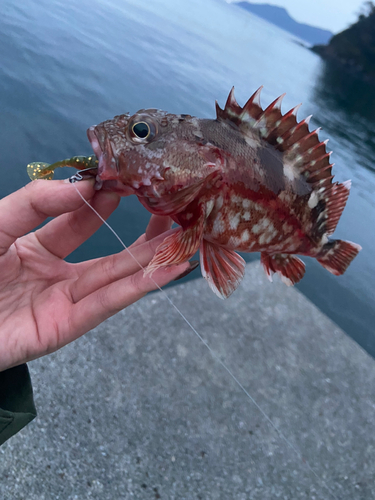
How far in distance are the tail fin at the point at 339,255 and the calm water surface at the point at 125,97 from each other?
180cm

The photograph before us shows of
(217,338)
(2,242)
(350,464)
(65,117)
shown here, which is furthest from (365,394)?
(65,117)

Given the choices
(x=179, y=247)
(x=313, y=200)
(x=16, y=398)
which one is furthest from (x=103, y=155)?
(x=16, y=398)

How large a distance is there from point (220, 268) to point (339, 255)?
823mm

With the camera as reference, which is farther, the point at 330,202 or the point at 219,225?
the point at 330,202

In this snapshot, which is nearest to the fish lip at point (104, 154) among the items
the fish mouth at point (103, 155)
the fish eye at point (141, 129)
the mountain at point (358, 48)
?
the fish mouth at point (103, 155)

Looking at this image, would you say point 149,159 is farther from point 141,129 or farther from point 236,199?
point 236,199

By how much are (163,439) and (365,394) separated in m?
2.05

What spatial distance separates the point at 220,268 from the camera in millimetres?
1855

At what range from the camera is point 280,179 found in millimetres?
1761

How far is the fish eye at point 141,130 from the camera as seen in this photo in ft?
5.15

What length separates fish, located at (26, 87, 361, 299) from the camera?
156cm

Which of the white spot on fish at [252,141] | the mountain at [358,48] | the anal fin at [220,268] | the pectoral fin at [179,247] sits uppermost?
the mountain at [358,48]

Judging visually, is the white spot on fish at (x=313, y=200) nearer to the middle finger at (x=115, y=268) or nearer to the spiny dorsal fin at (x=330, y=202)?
the spiny dorsal fin at (x=330, y=202)

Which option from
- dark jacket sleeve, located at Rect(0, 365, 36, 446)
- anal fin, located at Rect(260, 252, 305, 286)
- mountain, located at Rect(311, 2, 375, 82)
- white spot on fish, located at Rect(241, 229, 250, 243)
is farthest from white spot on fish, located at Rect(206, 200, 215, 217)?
mountain, located at Rect(311, 2, 375, 82)
